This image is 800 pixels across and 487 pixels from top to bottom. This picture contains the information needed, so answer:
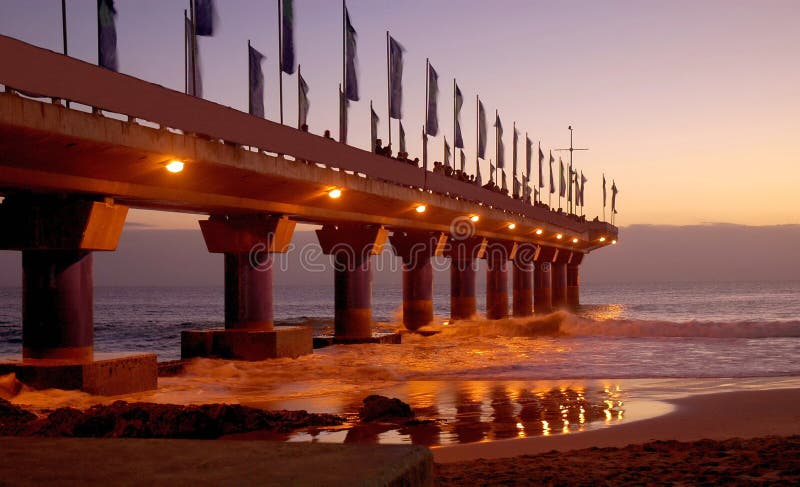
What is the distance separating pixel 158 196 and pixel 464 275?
39.6m

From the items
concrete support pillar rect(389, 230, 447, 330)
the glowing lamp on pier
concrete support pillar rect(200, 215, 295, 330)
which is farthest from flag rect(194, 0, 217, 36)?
concrete support pillar rect(389, 230, 447, 330)

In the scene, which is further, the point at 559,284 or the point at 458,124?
the point at 559,284

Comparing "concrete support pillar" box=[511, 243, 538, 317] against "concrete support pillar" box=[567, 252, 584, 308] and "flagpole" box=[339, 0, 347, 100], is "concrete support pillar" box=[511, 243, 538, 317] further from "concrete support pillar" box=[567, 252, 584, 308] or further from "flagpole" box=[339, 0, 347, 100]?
"flagpole" box=[339, 0, 347, 100]

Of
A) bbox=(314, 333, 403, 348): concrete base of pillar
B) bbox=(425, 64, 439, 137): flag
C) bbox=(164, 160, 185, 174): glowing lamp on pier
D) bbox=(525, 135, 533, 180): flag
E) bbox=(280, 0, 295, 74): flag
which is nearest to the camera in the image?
bbox=(164, 160, 185, 174): glowing lamp on pier

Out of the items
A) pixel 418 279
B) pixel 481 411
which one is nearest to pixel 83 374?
pixel 481 411

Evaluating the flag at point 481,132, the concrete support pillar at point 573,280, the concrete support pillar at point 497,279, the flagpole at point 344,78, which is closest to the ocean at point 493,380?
the flagpole at point 344,78

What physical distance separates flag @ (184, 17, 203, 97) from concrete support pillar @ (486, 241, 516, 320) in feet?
148

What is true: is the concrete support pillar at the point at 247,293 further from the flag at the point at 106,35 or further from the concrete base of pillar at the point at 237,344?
the flag at the point at 106,35

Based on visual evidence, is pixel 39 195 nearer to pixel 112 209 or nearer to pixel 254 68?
pixel 112 209

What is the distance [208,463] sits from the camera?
6449mm

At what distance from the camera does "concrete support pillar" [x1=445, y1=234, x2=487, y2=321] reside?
59.0m

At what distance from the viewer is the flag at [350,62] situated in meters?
34.9

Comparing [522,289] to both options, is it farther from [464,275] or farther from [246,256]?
[246,256]

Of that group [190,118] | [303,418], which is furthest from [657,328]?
[303,418]
